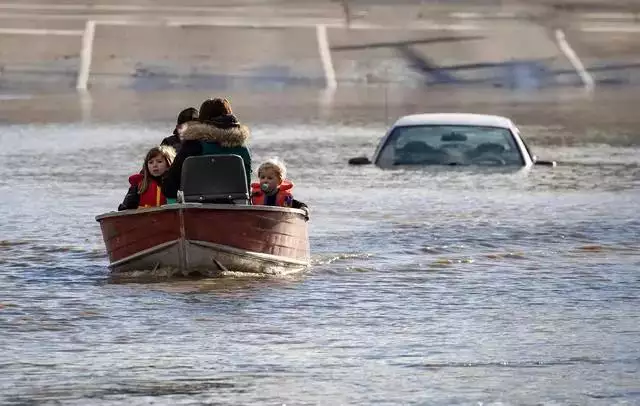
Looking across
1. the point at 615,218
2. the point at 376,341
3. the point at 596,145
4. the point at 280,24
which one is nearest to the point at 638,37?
the point at 280,24

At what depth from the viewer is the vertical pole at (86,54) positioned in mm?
49844

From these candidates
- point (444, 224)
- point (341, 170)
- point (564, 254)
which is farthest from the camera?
point (341, 170)

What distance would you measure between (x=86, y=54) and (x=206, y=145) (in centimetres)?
3512

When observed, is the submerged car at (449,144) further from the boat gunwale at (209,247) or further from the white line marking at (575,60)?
the white line marking at (575,60)

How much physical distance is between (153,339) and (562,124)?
2839 centimetres

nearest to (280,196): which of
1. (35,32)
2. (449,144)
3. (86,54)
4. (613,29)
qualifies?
(449,144)

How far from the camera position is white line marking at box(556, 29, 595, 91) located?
171 ft

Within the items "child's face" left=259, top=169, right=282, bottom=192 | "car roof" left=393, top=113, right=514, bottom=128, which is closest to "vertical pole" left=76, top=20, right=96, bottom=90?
"car roof" left=393, top=113, right=514, bottom=128

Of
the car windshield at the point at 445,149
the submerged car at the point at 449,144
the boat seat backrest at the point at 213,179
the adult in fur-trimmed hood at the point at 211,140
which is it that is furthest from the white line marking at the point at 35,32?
the boat seat backrest at the point at 213,179

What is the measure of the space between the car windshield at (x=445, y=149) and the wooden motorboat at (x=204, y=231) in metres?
10.5

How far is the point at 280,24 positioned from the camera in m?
57.3

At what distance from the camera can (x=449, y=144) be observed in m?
29.1

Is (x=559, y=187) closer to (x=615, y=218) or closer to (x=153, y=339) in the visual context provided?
(x=615, y=218)

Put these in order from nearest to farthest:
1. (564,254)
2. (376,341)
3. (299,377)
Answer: (299,377), (376,341), (564,254)
